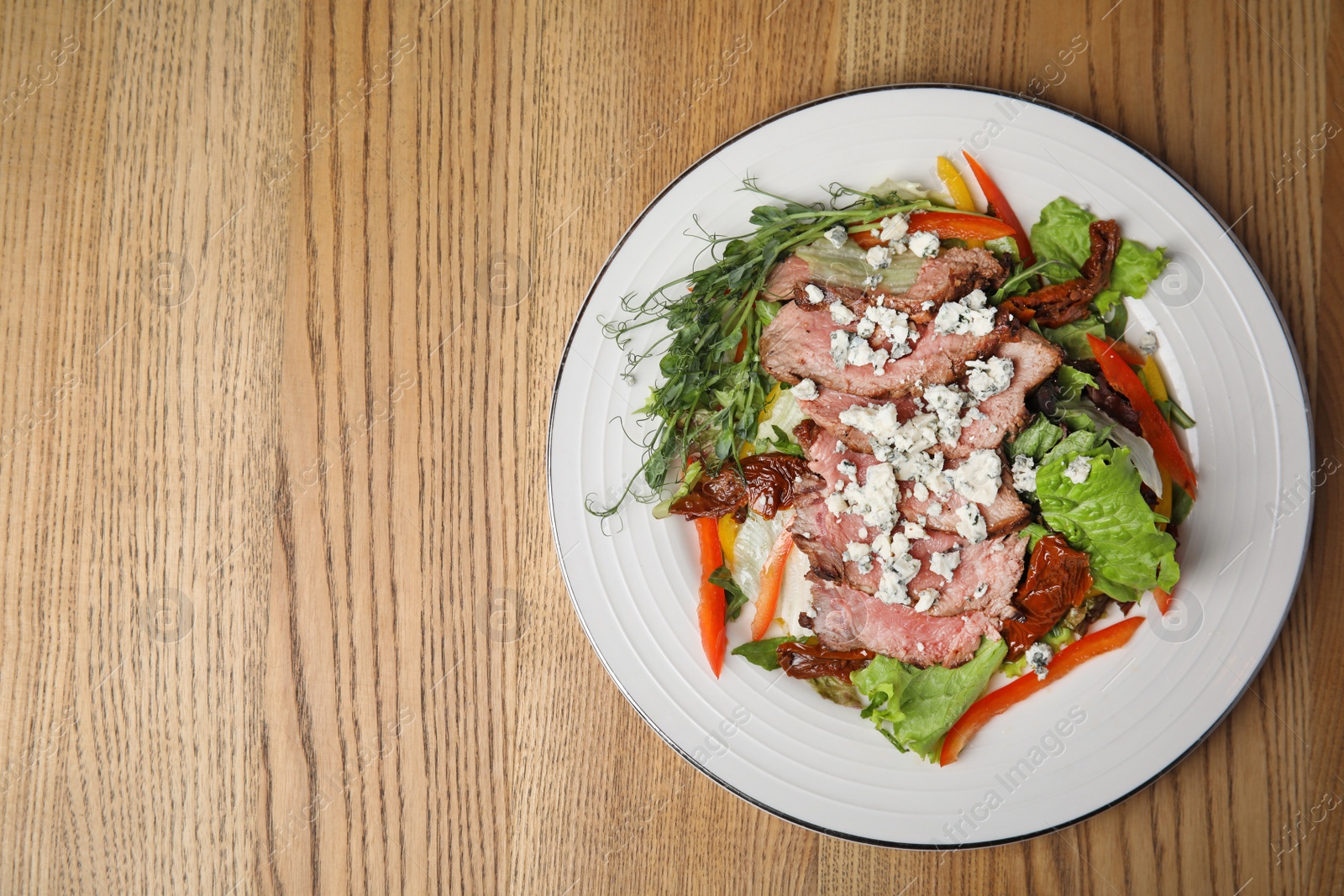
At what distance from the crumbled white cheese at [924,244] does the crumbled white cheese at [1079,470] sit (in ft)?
2.47

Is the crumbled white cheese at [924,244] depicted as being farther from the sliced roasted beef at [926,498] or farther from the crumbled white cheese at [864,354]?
the sliced roasted beef at [926,498]

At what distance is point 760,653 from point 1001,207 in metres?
1.58

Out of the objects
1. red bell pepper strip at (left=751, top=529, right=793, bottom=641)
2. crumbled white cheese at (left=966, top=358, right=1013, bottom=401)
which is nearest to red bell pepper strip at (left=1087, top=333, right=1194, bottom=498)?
crumbled white cheese at (left=966, top=358, right=1013, bottom=401)

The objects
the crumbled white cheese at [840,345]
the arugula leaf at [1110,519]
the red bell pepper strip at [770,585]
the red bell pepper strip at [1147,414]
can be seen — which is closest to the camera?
the arugula leaf at [1110,519]

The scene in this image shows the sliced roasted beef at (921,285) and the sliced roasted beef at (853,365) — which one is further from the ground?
the sliced roasted beef at (921,285)

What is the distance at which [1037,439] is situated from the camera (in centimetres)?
230

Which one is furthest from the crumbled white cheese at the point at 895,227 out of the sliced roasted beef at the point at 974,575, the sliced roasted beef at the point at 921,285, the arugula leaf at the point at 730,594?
the arugula leaf at the point at 730,594

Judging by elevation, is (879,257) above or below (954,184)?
below

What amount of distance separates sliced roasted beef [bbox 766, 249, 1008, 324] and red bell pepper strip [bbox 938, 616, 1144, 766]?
43.6 inches

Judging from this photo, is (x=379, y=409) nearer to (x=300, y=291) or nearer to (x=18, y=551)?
(x=300, y=291)

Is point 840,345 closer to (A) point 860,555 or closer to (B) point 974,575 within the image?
(A) point 860,555

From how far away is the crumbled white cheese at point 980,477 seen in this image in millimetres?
2283

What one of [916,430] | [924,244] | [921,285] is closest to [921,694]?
[916,430]

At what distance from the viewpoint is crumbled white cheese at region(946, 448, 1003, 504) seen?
7.49 feet
